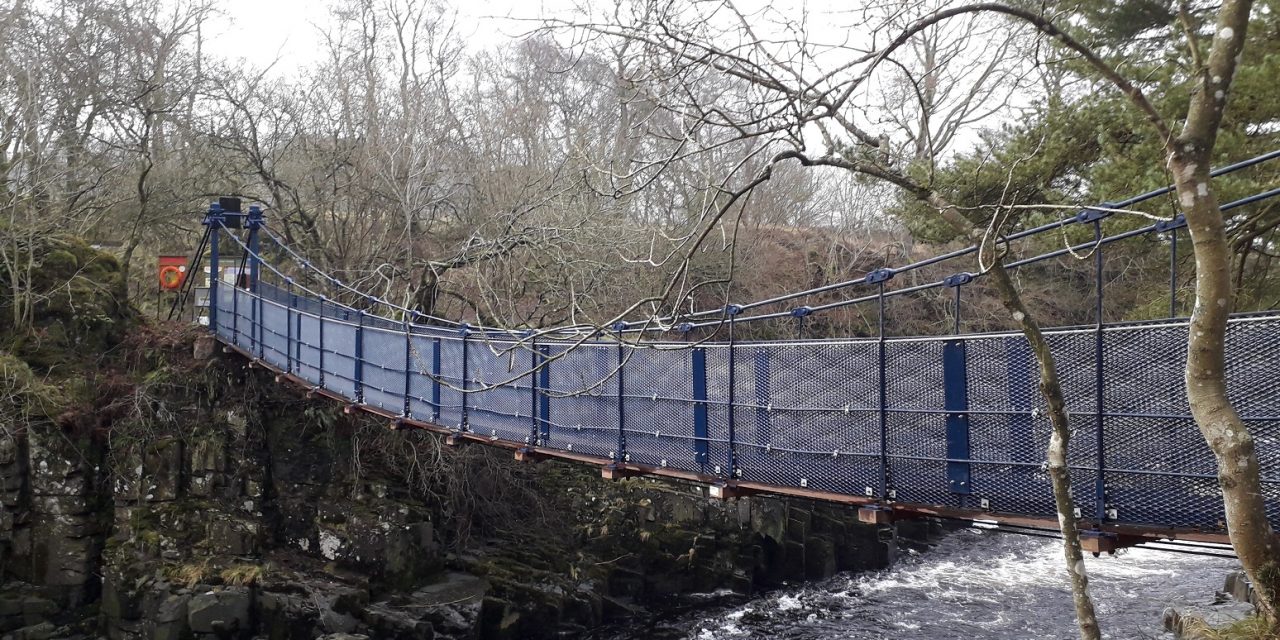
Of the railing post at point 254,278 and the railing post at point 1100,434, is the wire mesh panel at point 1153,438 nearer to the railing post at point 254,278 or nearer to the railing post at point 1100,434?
the railing post at point 1100,434

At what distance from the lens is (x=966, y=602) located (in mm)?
12828

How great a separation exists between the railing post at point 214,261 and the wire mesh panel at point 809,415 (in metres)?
9.25

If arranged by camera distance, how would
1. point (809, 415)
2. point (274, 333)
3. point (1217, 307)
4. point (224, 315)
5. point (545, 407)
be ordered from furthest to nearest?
point (224, 315) < point (274, 333) < point (545, 407) < point (809, 415) < point (1217, 307)

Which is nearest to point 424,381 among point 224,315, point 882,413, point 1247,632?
point 224,315

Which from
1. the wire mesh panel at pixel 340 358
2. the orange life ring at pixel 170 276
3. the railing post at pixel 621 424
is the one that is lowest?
the railing post at pixel 621 424

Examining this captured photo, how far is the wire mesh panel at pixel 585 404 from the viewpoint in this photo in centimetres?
802

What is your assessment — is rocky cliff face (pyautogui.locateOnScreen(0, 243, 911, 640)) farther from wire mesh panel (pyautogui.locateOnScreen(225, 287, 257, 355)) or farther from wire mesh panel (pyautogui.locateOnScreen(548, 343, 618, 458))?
wire mesh panel (pyautogui.locateOnScreen(548, 343, 618, 458))

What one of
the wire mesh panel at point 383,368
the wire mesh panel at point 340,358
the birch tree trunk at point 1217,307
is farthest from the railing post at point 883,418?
the wire mesh panel at point 340,358

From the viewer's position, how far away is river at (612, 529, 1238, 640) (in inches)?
453

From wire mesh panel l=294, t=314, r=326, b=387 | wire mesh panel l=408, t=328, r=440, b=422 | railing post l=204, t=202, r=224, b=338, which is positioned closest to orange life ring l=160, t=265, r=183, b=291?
railing post l=204, t=202, r=224, b=338

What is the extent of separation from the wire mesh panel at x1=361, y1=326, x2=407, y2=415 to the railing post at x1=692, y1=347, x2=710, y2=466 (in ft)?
12.7

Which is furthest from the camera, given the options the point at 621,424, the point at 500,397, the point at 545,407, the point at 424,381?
the point at 424,381

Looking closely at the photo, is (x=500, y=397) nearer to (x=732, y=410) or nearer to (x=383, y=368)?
(x=383, y=368)

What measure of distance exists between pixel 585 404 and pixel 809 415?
234cm
